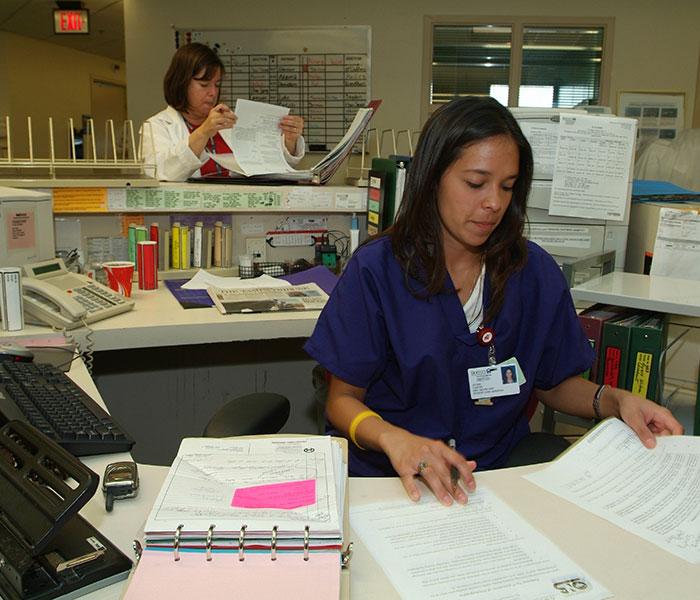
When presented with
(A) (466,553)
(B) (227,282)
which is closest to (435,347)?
(A) (466,553)

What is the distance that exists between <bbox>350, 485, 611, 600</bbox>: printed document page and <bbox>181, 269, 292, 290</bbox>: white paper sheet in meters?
1.26

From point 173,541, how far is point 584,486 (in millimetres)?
589

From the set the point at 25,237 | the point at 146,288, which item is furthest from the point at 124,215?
the point at 25,237

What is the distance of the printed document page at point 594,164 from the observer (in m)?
1.90

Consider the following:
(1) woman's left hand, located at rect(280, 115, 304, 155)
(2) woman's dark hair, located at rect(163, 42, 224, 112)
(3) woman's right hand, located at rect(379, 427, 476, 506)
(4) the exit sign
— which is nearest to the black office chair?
(3) woman's right hand, located at rect(379, 427, 476, 506)

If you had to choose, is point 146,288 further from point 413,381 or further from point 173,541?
point 173,541

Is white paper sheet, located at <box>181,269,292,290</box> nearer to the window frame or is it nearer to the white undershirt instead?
the white undershirt

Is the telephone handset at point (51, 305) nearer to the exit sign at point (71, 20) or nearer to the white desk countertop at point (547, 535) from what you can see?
the white desk countertop at point (547, 535)

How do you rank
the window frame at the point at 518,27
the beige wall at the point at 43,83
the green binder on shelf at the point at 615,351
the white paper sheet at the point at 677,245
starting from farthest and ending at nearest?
the beige wall at the point at 43,83
the window frame at the point at 518,27
the white paper sheet at the point at 677,245
the green binder on shelf at the point at 615,351

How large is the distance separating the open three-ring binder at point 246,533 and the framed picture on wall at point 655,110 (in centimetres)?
468

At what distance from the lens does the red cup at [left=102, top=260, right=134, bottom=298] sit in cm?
195

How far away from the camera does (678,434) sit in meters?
1.14

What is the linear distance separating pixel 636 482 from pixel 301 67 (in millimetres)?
4308

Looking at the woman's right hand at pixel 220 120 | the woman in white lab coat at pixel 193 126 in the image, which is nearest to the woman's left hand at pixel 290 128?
the woman in white lab coat at pixel 193 126
